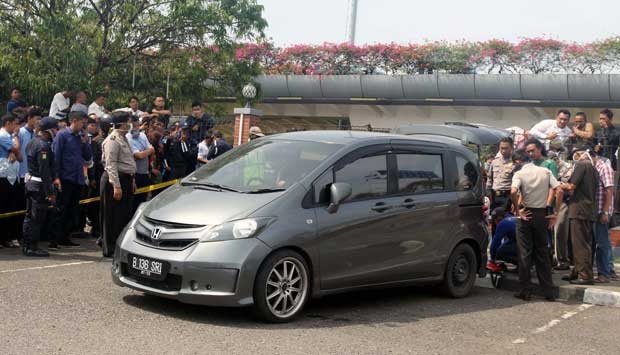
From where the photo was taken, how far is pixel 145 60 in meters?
19.4

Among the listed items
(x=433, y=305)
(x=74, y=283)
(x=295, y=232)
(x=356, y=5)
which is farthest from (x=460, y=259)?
(x=356, y=5)

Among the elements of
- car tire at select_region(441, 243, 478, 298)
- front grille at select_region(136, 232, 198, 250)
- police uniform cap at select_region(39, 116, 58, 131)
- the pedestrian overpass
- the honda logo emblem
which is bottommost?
car tire at select_region(441, 243, 478, 298)

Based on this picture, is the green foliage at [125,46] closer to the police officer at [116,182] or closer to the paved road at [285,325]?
the police officer at [116,182]

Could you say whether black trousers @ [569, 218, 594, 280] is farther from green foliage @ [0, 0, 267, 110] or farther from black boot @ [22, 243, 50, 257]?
green foliage @ [0, 0, 267, 110]

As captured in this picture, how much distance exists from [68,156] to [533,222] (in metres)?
6.31

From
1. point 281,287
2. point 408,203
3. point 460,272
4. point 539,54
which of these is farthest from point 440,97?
point 281,287

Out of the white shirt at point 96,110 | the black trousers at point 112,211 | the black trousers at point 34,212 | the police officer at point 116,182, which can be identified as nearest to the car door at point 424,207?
the police officer at point 116,182

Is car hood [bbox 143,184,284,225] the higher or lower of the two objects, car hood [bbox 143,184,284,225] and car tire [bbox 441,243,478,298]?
the higher

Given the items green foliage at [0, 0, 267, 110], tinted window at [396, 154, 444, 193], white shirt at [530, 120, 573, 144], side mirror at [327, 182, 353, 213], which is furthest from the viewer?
green foliage at [0, 0, 267, 110]

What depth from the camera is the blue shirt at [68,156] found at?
11344 millimetres

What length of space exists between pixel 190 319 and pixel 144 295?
42.5 inches

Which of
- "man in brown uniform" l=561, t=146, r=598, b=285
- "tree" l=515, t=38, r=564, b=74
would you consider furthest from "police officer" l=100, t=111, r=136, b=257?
"tree" l=515, t=38, r=564, b=74

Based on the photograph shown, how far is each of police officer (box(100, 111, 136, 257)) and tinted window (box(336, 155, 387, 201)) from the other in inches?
146

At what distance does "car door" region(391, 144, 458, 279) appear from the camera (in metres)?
8.75
